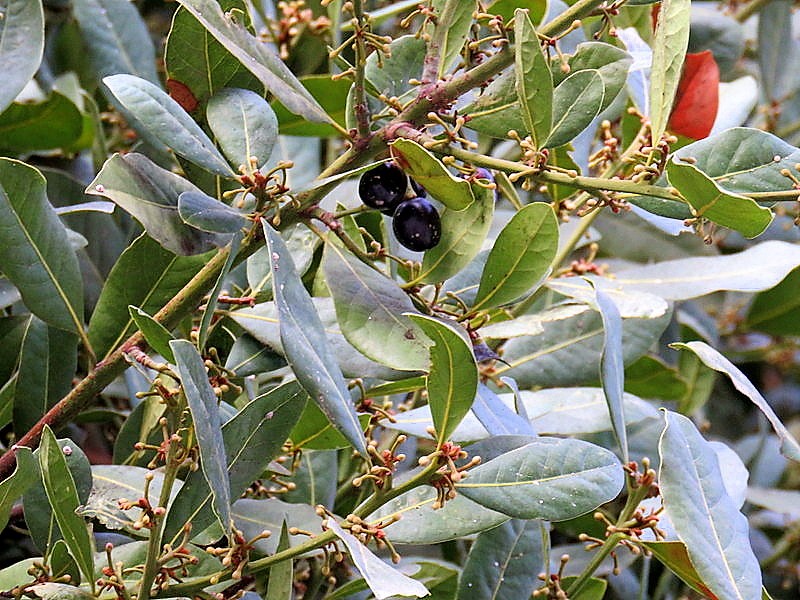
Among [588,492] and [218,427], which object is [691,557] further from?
[218,427]

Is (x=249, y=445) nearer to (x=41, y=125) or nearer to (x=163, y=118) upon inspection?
(x=163, y=118)

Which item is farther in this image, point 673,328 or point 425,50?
point 673,328

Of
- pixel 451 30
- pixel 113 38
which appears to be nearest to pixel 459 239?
pixel 451 30

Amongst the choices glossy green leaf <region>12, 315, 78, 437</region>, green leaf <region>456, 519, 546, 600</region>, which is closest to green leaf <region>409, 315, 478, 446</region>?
green leaf <region>456, 519, 546, 600</region>

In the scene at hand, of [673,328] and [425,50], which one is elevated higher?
[425,50]

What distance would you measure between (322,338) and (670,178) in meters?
0.22

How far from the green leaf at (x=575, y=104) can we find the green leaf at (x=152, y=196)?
22 centimetres

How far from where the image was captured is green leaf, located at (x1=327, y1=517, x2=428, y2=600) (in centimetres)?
49

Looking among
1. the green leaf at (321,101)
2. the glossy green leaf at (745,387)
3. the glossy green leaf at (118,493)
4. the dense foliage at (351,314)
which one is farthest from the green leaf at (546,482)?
the green leaf at (321,101)

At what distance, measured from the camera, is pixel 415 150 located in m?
0.57

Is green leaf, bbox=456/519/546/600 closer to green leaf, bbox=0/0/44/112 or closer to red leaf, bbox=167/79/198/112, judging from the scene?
red leaf, bbox=167/79/198/112

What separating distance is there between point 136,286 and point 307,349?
0.25 m

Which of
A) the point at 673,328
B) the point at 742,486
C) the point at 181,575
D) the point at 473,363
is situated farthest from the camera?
the point at 673,328

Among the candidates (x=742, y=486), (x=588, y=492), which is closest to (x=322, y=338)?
(x=588, y=492)
